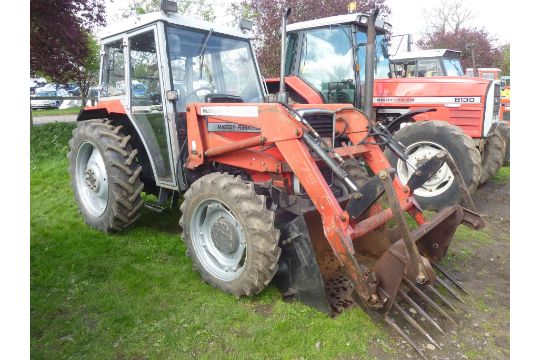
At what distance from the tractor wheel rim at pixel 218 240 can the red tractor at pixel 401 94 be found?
129 inches

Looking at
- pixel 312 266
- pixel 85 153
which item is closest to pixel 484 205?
pixel 312 266

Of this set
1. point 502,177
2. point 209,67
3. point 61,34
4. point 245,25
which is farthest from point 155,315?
point 61,34

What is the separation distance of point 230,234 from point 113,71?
104 inches

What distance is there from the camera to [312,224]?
3615 millimetres

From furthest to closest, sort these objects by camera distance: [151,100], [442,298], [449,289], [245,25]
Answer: [245,25]
[151,100]
[449,289]
[442,298]

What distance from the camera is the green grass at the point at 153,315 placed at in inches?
107

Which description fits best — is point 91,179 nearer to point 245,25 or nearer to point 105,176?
point 105,176

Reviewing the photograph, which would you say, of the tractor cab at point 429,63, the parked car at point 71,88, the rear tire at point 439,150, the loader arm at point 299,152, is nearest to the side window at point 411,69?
the tractor cab at point 429,63

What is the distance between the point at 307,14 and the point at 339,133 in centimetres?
975

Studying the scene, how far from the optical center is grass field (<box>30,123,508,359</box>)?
2717mm

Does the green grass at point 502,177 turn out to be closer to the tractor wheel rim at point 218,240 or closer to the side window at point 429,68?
the side window at point 429,68

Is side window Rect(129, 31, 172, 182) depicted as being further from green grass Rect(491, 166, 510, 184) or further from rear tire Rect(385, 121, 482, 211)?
green grass Rect(491, 166, 510, 184)

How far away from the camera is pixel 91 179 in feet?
15.7

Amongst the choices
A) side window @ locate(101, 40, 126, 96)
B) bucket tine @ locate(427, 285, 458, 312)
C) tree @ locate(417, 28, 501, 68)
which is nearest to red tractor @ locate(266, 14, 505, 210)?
Answer: bucket tine @ locate(427, 285, 458, 312)
